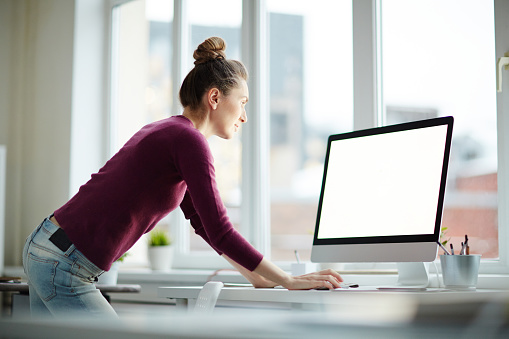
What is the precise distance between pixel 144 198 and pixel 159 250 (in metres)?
1.85

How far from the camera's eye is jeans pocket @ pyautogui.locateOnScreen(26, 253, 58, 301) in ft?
4.95

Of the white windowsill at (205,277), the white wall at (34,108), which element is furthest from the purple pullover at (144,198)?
the white wall at (34,108)

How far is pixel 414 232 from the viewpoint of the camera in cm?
174

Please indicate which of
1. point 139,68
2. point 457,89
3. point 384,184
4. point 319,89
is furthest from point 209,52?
point 139,68

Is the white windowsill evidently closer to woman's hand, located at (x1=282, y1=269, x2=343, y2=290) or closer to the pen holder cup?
the pen holder cup

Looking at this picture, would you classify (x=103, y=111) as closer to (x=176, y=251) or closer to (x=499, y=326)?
(x=176, y=251)

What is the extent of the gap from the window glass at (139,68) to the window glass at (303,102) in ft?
2.83

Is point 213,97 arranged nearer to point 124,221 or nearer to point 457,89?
point 124,221

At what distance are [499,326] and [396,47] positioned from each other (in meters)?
2.60

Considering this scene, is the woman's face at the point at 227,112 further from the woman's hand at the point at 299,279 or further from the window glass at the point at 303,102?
the window glass at the point at 303,102

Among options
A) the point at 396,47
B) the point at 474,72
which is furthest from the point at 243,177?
the point at 474,72

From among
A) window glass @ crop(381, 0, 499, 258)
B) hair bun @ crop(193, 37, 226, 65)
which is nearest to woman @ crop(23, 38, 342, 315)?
hair bun @ crop(193, 37, 226, 65)

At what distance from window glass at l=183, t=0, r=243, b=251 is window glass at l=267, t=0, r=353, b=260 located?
0.23 meters

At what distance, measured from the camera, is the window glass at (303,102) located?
295 cm
